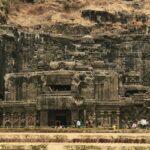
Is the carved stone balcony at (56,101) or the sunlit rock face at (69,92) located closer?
the carved stone balcony at (56,101)

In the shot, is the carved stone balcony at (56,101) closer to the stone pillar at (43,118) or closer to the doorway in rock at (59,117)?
the stone pillar at (43,118)

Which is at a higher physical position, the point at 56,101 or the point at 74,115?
the point at 56,101

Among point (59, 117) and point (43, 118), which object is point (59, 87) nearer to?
point (59, 117)

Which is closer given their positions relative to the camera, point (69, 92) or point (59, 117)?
point (69, 92)

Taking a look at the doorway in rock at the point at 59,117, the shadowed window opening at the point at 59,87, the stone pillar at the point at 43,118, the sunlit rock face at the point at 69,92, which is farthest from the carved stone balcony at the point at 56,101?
the shadowed window opening at the point at 59,87

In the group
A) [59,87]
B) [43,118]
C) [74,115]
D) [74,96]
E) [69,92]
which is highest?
[59,87]

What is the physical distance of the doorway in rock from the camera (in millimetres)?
57125

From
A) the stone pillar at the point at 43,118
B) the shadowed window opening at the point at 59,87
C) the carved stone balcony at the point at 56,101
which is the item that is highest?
the shadowed window opening at the point at 59,87

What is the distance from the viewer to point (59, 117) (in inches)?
2266

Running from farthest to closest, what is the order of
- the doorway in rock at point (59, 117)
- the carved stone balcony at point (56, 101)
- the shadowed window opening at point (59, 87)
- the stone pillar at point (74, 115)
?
the shadowed window opening at point (59, 87)
the doorway in rock at point (59, 117)
the stone pillar at point (74, 115)
the carved stone balcony at point (56, 101)

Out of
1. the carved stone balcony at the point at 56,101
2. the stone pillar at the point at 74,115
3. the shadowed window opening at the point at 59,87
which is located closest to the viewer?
the carved stone balcony at the point at 56,101

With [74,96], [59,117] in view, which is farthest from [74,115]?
[74,96]

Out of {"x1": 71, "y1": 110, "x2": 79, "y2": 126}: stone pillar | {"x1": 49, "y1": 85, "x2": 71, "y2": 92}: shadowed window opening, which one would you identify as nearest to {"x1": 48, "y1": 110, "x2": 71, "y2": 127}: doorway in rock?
{"x1": 71, "y1": 110, "x2": 79, "y2": 126}: stone pillar

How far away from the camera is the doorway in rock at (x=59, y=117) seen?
A: 187 ft
